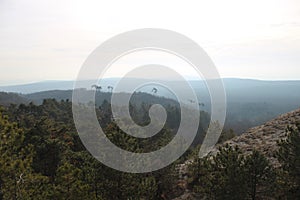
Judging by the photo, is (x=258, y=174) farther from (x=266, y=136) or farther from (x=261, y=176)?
(x=266, y=136)

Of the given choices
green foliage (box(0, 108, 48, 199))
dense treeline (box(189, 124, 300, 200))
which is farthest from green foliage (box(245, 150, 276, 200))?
green foliage (box(0, 108, 48, 199))

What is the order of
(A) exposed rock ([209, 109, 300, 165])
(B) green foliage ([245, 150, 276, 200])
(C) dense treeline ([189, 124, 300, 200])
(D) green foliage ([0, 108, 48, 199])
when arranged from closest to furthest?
(D) green foliage ([0, 108, 48, 199]), (C) dense treeline ([189, 124, 300, 200]), (B) green foliage ([245, 150, 276, 200]), (A) exposed rock ([209, 109, 300, 165])

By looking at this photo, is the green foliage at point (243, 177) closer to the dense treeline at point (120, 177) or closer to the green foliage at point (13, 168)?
the dense treeline at point (120, 177)

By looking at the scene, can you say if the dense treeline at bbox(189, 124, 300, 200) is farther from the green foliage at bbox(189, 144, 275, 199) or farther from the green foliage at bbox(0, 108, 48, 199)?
the green foliage at bbox(0, 108, 48, 199)

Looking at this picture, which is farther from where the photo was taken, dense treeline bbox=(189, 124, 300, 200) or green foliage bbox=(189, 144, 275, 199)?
green foliage bbox=(189, 144, 275, 199)

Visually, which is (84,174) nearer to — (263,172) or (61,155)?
(263,172)

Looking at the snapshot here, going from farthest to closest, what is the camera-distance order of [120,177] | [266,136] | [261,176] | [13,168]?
[266,136]
[120,177]
[261,176]
[13,168]

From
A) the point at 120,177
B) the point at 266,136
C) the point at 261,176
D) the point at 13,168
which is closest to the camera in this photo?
the point at 13,168

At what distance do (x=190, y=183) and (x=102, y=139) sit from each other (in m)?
10.2

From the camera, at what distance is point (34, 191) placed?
1201 centimetres

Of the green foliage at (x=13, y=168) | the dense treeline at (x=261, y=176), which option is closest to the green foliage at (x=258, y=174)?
the dense treeline at (x=261, y=176)

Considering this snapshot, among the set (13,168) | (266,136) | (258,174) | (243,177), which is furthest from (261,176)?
(266,136)

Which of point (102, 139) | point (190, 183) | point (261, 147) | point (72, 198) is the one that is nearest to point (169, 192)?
point (190, 183)

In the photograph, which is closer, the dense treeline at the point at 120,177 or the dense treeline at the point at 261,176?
the dense treeline at the point at 120,177
